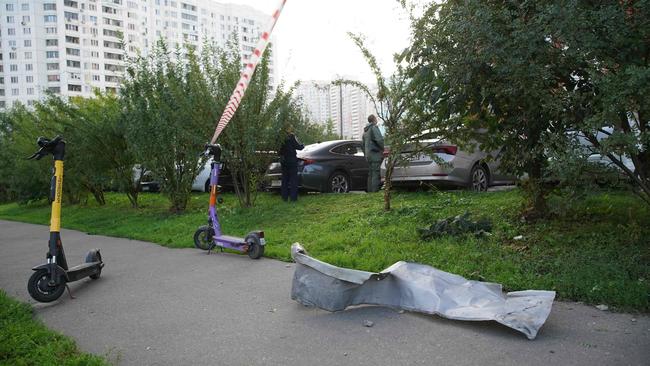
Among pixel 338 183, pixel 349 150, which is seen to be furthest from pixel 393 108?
pixel 349 150

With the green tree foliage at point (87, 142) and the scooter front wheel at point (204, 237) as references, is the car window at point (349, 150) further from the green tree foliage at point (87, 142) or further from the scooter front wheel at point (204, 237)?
the scooter front wheel at point (204, 237)

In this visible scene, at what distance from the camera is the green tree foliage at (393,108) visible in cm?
793

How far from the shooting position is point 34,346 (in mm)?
3801

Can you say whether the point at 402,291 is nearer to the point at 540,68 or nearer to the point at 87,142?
the point at 540,68

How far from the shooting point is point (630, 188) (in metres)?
5.29

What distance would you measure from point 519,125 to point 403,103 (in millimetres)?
2736

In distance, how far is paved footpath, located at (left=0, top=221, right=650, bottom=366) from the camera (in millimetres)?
3416

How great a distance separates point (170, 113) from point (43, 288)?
7014 millimetres

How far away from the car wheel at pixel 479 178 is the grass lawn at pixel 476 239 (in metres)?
0.93

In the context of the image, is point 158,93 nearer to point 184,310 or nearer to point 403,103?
point 403,103

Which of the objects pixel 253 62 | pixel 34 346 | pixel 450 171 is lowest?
pixel 34 346

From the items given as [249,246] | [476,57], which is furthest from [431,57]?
[249,246]

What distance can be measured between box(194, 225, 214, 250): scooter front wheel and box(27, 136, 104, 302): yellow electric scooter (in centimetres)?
206

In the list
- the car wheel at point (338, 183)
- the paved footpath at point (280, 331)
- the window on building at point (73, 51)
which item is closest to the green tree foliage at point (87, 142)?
the car wheel at point (338, 183)
